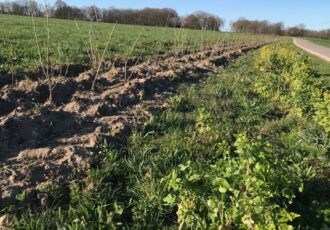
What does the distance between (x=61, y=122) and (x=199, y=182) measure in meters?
2.89

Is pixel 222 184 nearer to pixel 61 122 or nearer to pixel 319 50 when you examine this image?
pixel 61 122

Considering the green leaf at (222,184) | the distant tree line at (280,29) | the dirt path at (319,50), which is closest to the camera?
the green leaf at (222,184)

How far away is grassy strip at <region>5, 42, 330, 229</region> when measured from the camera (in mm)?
3600

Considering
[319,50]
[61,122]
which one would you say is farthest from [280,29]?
[61,122]

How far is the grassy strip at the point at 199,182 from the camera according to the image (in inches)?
142

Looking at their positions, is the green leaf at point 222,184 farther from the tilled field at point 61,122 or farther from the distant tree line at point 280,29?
the distant tree line at point 280,29

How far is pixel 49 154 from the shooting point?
4883mm

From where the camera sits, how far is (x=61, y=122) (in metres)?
6.01

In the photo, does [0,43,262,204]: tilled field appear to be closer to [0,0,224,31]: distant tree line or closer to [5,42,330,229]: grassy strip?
[5,42,330,229]: grassy strip

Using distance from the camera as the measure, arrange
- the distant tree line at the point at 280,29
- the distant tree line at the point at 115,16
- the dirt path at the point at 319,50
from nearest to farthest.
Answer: the distant tree line at the point at 115,16, the dirt path at the point at 319,50, the distant tree line at the point at 280,29

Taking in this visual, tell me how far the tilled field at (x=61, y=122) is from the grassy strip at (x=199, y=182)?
0.26 metres

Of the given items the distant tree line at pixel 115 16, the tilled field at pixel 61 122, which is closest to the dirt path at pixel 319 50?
the distant tree line at pixel 115 16

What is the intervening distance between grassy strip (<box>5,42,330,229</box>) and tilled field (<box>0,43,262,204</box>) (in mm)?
258

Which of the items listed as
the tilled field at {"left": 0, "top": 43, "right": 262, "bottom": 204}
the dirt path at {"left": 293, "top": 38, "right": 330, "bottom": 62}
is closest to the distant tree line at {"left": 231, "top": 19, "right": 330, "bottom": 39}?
the dirt path at {"left": 293, "top": 38, "right": 330, "bottom": 62}
